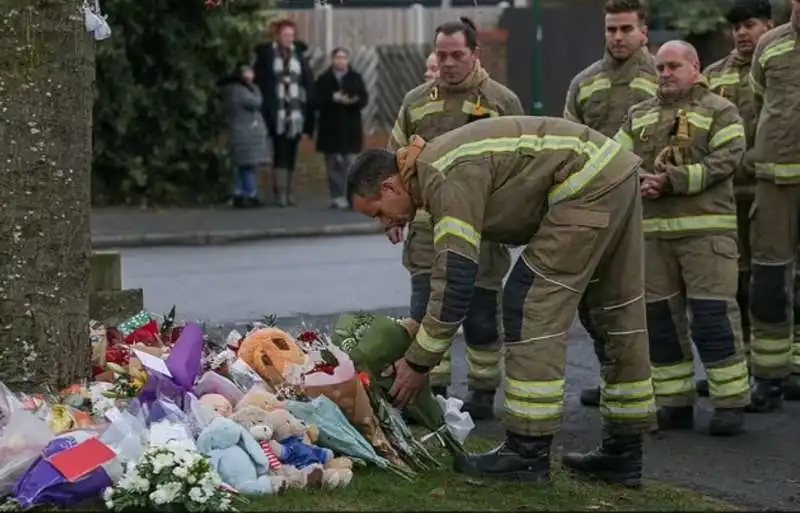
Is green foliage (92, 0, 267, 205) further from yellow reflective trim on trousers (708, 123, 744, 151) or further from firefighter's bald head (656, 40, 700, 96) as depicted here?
yellow reflective trim on trousers (708, 123, 744, 151)

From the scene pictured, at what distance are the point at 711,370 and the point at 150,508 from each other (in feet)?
11.6

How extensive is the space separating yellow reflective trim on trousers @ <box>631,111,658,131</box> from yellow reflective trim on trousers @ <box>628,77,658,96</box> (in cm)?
48

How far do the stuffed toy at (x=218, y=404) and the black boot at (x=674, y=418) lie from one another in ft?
8.35

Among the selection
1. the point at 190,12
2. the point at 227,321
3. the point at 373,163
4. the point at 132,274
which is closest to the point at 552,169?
the point at 373,163

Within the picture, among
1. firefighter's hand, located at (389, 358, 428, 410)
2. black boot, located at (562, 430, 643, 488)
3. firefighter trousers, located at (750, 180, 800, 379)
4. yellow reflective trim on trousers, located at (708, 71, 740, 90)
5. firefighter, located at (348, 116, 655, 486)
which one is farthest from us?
yellow reflective trim on trousers, located at (708, 71, 740, 90)

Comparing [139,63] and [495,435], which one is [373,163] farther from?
[139,63]

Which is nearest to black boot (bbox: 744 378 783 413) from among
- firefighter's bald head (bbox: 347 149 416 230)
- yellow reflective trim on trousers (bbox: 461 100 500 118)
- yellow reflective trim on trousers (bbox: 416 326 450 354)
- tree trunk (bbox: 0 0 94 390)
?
yellow reflective trim on trousers (bbox: 461 100 500 118)

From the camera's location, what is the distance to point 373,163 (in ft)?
20.4

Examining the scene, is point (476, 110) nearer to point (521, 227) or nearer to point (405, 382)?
point (521, 227)

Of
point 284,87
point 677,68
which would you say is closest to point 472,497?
point 677,68

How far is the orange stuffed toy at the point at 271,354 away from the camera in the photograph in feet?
23.0

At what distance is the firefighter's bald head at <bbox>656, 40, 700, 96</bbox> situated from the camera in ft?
26.7

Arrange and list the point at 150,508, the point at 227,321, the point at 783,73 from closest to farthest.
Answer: the point at 150,508 → the point at 783,73 → the point at 227,321

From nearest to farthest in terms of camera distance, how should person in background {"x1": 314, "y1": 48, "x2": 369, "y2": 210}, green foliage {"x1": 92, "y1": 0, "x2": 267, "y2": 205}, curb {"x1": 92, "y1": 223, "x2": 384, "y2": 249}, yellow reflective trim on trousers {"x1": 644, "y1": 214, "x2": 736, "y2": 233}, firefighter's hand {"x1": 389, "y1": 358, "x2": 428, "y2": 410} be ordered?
firefighter's hand {"x1": 389, "y1": 358, "x2": 428, "y2": 410} → yellow reflective trim on trousers {"x1": 644, "y1": 214, "x2": 736, "y2": 233} → curb {"x1": 92, "y1": 223, "x2": 384, "y2": 249} → green foliage {"x1": 92, "y1": 0, "x2": 267, "y2": 205} → person in background {"x1": 314, "y1": 48, "x2": 369, "y2": 210}
